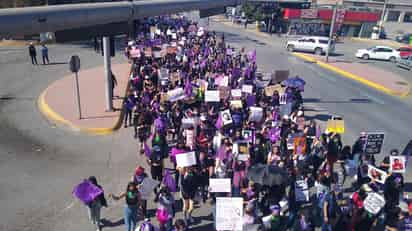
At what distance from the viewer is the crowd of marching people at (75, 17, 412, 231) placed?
8.36m


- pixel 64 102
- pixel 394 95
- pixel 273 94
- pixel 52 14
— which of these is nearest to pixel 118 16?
pixel 52 14

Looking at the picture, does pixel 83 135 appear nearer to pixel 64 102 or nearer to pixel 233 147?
pixel 64 102

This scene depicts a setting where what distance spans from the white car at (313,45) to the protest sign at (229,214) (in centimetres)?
3357

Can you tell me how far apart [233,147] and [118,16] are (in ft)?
15.3

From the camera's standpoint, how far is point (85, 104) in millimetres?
17375

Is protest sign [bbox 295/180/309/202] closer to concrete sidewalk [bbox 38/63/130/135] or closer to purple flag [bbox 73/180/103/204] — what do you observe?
purple flag [bbox 73/180/103/204]

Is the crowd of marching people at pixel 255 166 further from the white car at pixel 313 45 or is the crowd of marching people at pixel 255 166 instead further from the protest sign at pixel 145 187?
the white car at pixel 313 45

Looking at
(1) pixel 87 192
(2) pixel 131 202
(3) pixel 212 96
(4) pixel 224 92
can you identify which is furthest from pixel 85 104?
(2) pixel 131 202

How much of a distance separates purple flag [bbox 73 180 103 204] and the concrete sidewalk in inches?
261

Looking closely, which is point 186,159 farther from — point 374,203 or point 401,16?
point 401,16

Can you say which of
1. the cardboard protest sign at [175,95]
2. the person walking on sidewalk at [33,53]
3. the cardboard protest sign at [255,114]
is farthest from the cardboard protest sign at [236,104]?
the person walking on sidewalk at [33,53]

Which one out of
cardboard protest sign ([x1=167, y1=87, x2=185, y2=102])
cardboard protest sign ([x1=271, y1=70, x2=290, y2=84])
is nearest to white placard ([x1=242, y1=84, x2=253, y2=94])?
cardboard protest sign ([x1=271, y1=70, x2=290, y2=84])

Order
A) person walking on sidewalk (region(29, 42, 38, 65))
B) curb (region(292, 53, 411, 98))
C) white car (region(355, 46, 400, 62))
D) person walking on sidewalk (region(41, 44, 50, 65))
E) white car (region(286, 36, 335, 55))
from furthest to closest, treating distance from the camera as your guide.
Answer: white car (region(286, 36, 335, 55)), white car (region(355, 46, 400, 62)), person walking on sidewalk (region(41, 44, 50, 65)), person walking on sidewalk (region(29, 42, 38, 65)), curb (region(292, 53, 411, 98))

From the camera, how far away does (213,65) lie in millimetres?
20938
